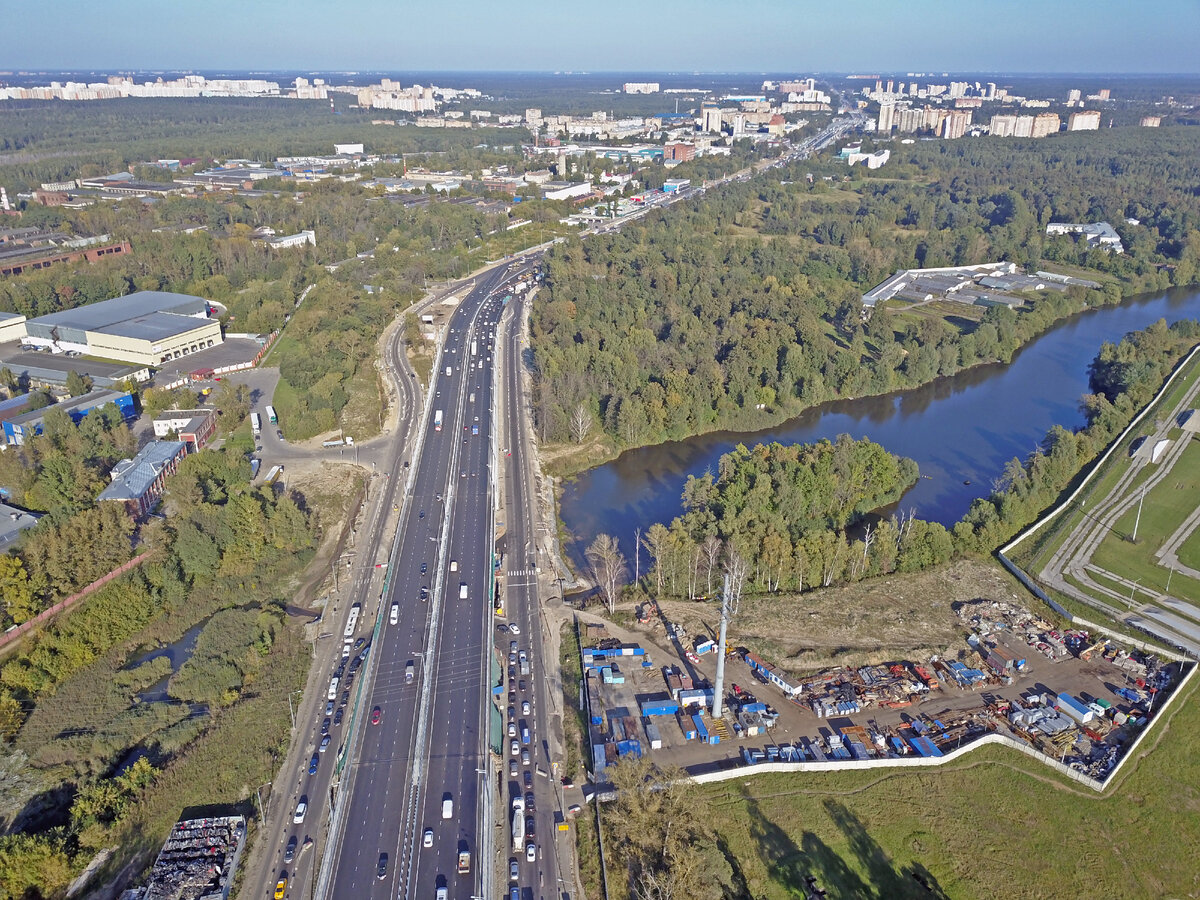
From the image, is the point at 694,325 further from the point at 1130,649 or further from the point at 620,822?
the point at 620,822

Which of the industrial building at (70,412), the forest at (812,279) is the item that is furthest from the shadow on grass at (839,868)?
the industrial building at (70,412)

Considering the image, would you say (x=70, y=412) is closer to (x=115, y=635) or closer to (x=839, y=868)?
(x=115, y=635)

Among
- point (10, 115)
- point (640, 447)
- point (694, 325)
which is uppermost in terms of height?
point (10, 115)

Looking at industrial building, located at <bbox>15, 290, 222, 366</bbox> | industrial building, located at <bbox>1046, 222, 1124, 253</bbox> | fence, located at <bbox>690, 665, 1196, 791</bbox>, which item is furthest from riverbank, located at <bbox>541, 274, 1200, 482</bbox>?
industrial building, located at <bbox>1046, 222, 1124, 253</bbox>

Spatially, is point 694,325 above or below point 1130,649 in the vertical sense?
above

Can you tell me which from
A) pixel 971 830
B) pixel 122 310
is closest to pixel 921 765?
pixel 971 830

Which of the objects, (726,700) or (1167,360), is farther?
(1167,360)

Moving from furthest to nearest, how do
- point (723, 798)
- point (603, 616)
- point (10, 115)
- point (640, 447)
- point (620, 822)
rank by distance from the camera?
point (10, 115), point (640, 447), point (603, 616), point (723, 798), point (620, 822)

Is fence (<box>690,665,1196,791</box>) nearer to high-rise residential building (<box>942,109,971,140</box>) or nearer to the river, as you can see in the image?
the river

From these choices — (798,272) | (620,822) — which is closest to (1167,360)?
(798,272)
